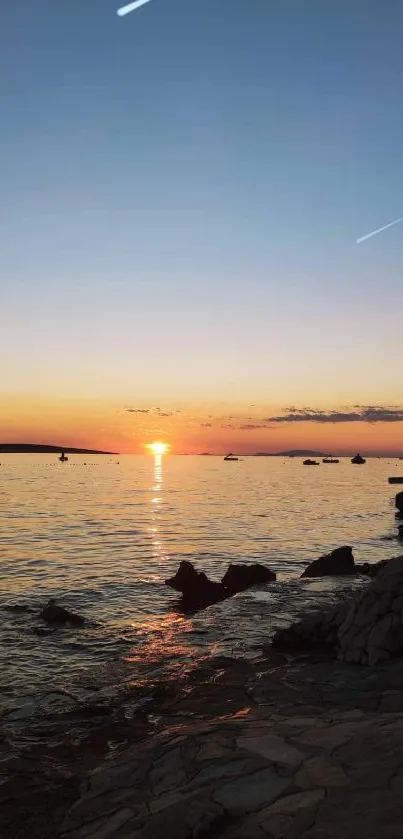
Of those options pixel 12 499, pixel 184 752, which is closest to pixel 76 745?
pixel 184 752

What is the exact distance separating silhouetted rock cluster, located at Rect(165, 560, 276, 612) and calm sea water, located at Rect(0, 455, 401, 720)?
0.77 metres

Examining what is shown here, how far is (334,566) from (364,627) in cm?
1463

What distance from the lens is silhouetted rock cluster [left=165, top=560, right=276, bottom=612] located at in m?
24.9

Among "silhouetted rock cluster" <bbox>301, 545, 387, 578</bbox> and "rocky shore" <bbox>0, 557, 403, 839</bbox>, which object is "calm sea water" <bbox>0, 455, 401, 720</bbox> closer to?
"silhouetted rock cluster" <bbox>301, 545, 387, 578</bbox>

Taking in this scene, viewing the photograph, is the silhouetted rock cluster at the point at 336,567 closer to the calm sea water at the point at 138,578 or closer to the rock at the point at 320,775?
the calm sea water at the point at 138,578

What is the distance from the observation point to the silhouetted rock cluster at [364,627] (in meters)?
14.2

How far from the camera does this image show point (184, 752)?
8883 millimetres

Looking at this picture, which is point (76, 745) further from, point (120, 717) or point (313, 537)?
point (313, 537)

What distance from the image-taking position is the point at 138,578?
29.4 meters

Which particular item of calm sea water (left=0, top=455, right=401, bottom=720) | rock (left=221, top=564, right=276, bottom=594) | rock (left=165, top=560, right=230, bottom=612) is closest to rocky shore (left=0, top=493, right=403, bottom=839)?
calm sea water (left=0, top=455, right=401, bottom=720)

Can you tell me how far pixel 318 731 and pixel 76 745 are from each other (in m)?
4.99

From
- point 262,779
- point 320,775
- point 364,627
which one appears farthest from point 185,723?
point 364,627

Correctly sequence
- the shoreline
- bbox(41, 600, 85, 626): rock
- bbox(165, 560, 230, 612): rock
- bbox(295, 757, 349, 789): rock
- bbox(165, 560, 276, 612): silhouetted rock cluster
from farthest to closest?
bbox(165, 560, 276, 612): silhouetted rock cluster → bbox(165, 560, 230, 612): rock → bbox(41, 600, 85, 626): rock → the shoreline → bbox(295, 757, 349, 789): rock

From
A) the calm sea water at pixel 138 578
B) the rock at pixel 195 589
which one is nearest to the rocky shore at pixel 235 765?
the calm sea water at pixel 138 578
